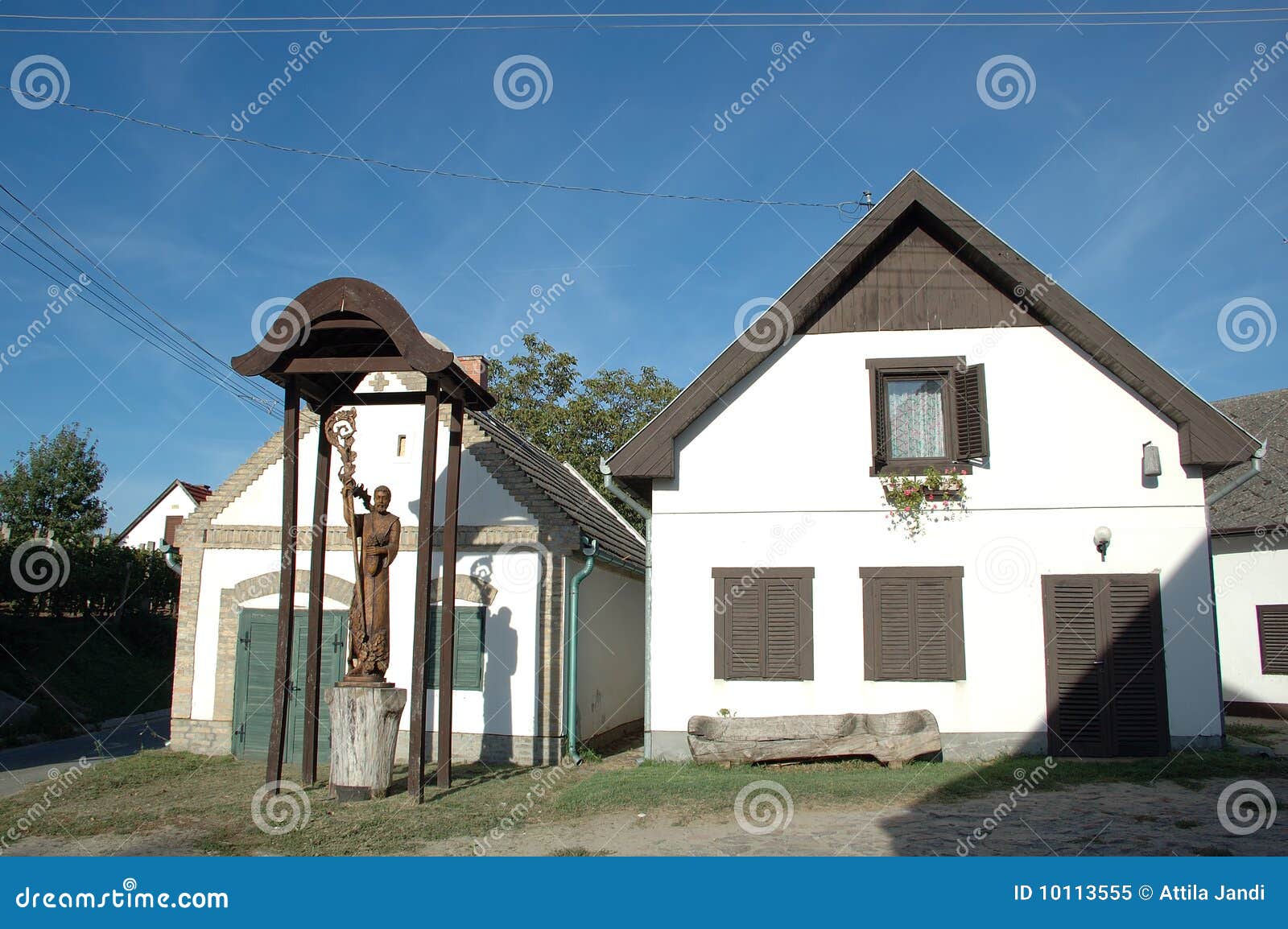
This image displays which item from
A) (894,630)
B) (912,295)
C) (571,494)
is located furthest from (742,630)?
(571,494)

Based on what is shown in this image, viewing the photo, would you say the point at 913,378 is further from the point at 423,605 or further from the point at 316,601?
the point at 316,601

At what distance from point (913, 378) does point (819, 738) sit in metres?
4.66

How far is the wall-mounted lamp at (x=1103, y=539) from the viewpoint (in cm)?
1077

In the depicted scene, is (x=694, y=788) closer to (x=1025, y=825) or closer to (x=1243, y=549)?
(x=1025, y=825)

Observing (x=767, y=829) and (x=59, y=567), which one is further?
(x=59, y=567)

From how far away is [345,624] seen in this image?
1204 centimetres

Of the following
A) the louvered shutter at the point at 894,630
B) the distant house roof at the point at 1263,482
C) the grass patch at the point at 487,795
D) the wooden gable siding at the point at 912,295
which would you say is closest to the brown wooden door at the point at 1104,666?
the grass patch at the point at 487,795

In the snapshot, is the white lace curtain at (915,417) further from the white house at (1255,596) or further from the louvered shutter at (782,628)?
the white house at (1255,596)

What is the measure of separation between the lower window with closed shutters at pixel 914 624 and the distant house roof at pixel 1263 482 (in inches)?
274

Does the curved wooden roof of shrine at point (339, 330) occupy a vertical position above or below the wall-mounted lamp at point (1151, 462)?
above

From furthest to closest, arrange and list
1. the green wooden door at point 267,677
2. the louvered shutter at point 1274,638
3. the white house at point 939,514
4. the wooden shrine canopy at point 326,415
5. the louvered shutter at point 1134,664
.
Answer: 1. the louvered shutter at point 1274,638
2. the green wooden door at point 267,677
3. the white house at point 939,514
4. the louvered shutter at point 1134,664
5. the wooden shrine canopy at point 326,415

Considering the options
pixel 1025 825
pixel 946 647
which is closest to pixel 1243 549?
pixel 946 647

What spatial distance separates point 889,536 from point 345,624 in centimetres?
716

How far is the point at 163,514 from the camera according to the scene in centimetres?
4428
